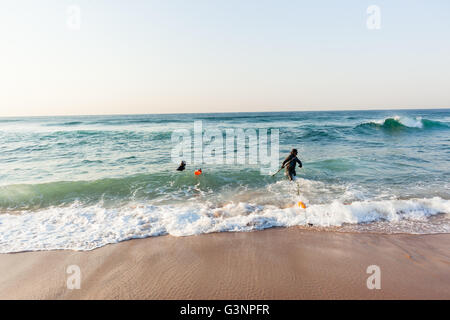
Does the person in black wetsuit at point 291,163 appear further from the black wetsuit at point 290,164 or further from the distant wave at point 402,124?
the distant wave at point 402,124

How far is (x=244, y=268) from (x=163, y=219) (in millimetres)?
2730

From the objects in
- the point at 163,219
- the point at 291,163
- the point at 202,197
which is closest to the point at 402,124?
the point at 291,163

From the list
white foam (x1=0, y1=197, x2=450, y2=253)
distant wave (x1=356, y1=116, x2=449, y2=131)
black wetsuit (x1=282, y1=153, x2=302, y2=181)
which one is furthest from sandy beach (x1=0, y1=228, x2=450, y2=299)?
distant wave (x1=356, y1=116, x2=449, y2=131)

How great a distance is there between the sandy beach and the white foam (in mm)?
374

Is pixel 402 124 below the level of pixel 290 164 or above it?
above

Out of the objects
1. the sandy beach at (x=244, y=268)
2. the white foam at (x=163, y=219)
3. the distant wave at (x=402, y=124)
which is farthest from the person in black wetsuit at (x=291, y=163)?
the distant wave at (x=402, y=124)

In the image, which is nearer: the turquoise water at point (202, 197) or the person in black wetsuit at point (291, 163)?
the turquoise water at point (202, 197)

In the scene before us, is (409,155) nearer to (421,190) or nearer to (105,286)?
(421,190)

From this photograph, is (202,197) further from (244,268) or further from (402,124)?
(402,124)

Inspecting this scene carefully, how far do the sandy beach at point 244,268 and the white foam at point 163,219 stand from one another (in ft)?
1.23

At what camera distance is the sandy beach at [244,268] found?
324 cm

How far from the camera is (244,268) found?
369 centimetres

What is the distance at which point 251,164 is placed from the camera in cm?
1170
